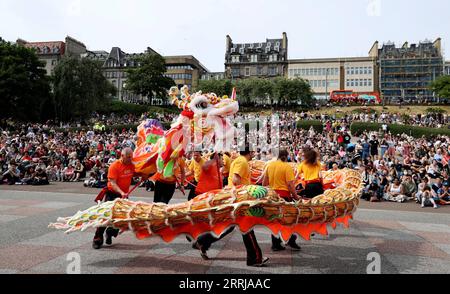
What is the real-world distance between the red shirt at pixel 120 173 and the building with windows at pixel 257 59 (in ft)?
264

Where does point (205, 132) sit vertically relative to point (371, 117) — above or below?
below

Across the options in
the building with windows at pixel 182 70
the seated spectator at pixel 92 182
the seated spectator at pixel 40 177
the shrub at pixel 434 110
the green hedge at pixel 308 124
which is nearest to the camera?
the seated spectator at pixel 92 182

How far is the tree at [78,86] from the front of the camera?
132ft

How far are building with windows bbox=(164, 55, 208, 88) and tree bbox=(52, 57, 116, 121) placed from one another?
127 ft

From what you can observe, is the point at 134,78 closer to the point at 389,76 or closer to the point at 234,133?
the point at 389,76

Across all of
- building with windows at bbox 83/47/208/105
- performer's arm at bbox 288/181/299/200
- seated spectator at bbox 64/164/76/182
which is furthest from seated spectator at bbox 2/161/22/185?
building with windows at bbox 83/47/208/105

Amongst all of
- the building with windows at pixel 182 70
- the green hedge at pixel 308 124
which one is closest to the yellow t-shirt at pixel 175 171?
the green hedge at pixel 308 124

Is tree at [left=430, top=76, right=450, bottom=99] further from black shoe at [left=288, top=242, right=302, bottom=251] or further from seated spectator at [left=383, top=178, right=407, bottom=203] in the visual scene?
black shoe at [left=288, top=242, right=302, bottom=251]

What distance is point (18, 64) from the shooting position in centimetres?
4175

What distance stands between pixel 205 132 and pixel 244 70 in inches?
3264

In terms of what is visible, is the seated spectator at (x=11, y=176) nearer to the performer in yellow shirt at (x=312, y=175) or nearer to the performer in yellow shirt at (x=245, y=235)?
the performer in yellow shirt at (x=245, y=235)

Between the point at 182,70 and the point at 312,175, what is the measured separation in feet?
251

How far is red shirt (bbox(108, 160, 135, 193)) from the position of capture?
6.29m
